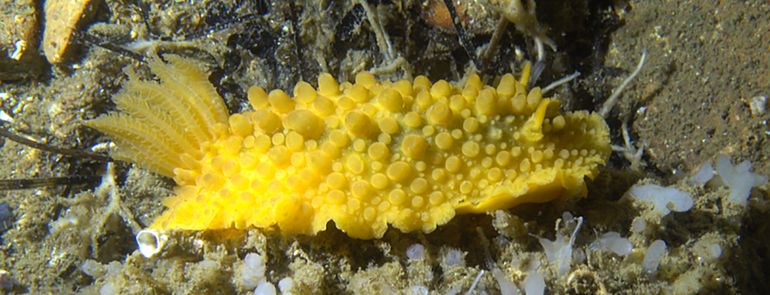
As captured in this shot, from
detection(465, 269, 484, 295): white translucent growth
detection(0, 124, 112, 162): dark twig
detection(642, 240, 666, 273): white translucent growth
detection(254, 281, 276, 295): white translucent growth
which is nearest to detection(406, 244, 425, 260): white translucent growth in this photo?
detection(465, 269, 484, 295): white translucent growth

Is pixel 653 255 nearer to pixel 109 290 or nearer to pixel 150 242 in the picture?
pixel 150 242

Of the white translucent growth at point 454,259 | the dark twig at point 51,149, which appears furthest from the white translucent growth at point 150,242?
the white translucent growth at point 454,259

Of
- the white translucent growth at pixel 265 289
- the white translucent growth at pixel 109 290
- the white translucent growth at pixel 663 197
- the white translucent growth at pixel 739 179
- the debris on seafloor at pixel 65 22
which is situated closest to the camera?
the white translucent growth at pixel 265 289

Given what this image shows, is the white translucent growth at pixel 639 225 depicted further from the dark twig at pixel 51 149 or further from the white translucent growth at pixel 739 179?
the dark twig at pixel 51 149

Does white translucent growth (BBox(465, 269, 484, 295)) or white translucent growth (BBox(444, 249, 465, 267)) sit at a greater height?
white translucent growth (BBox(444, 249, 465, 267))

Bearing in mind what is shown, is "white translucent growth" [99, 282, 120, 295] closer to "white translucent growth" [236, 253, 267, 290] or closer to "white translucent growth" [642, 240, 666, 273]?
"white translucent growth" [236, 253, 267, 290]

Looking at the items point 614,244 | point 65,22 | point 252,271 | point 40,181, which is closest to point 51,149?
point 40,181

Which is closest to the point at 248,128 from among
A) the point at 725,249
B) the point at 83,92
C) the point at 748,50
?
the point at 83,92

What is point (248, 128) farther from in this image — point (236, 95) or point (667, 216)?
point (667, 216)
